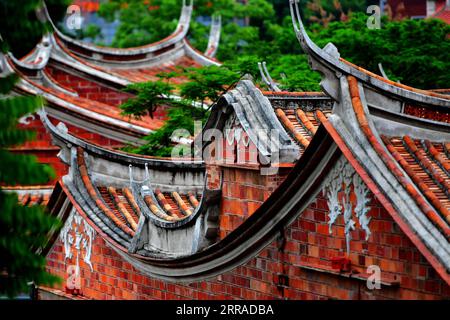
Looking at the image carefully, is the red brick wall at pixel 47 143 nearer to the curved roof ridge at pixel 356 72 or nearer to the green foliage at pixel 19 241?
the curved roof ridge at pixel 356 72

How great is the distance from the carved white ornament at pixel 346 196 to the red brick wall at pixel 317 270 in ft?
0.27

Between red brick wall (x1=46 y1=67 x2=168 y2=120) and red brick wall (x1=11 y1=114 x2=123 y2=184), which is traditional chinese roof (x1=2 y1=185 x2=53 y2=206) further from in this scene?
red brick wall (x1=46 y1=67 x2=168 y2=120)

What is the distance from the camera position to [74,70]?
30875mm

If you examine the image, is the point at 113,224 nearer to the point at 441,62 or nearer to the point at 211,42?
the point at 441,62

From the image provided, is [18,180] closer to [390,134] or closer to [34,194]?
[390,134]

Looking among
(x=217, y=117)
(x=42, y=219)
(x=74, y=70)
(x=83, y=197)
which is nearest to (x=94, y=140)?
(x=74, y=70)

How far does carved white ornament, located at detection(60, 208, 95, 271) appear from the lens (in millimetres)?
18547

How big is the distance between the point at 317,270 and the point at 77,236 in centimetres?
665

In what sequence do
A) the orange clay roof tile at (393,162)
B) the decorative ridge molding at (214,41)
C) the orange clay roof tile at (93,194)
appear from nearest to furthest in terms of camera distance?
the orange clay roof tile at (393,162), the orange clay roof tile at (93,194), the decorative ridge molding at (214,41)

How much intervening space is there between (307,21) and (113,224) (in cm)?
2456

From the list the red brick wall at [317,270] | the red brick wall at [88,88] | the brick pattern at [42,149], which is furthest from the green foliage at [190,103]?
the red brick wall at [88,88]

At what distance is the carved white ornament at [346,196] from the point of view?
12164mm

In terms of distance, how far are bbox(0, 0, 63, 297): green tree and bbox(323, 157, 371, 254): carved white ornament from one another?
2.92m
